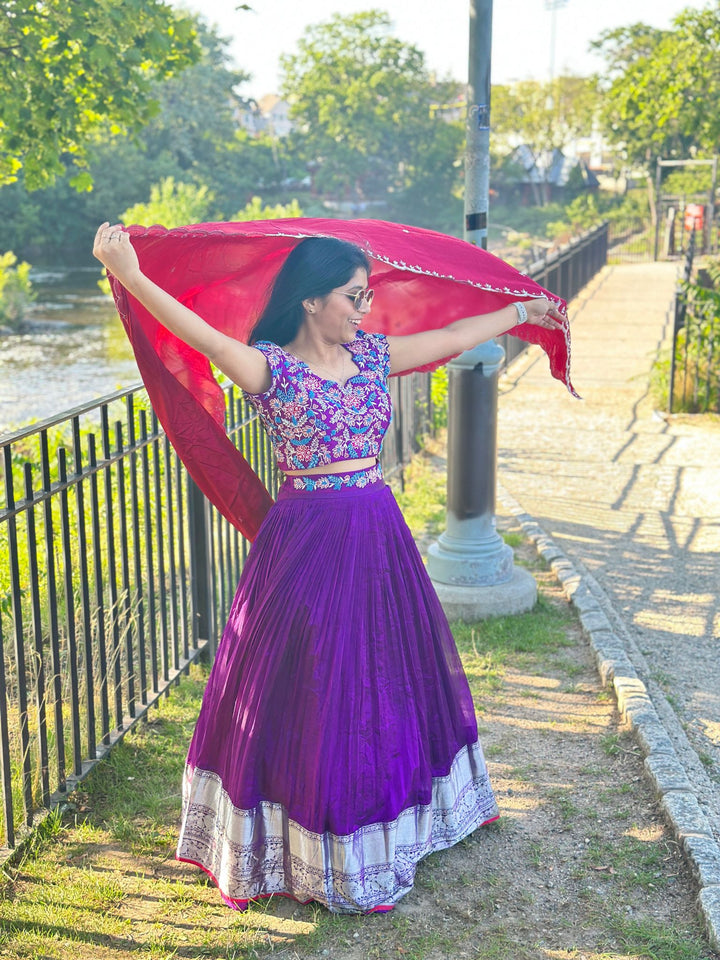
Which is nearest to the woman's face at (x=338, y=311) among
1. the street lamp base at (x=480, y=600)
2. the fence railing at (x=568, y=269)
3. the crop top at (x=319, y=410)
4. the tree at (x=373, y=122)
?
the crop top at (x=319, y=410)

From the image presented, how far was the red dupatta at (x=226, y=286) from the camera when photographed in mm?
2973

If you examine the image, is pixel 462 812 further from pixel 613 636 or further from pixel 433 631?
pixel 613 636

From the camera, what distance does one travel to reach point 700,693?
4379 mm

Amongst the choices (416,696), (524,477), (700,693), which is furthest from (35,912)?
(524,477)

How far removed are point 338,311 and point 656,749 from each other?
6.46 ft

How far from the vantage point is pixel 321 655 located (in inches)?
111

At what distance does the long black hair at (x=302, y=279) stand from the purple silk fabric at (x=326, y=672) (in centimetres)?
46

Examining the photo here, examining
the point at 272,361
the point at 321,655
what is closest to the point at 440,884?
the point at 321,655

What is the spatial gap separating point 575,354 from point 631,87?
2092 centimetres

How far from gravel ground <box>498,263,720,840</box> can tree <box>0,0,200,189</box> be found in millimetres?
4013

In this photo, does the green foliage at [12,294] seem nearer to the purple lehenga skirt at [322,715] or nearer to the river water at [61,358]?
the river water at [61,358]

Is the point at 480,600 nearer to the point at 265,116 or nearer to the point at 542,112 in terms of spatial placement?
the point at 542,112

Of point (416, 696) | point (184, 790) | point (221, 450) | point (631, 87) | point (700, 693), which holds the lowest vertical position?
point (700, 693)

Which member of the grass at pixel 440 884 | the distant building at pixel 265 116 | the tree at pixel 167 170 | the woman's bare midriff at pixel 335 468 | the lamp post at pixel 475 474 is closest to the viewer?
the grass at pixel 440 884
